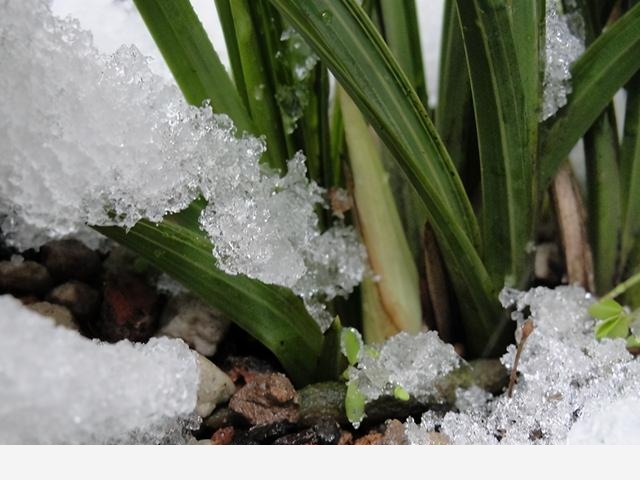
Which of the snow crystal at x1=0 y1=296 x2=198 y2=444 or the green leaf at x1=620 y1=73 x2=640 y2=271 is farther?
the green leaf at x1=620 y1=73 x2=640 y2=271

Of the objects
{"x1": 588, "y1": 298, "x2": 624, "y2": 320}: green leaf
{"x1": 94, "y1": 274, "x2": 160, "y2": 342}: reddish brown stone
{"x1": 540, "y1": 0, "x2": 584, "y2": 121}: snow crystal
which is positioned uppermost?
{"x1": 540, "y1": 0, "x2": 584, "y2": 121}: snow crystal

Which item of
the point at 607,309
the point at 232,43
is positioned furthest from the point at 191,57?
the point at 607,309

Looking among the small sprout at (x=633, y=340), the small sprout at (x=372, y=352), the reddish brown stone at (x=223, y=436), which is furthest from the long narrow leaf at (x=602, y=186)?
the reddish brown stone at (x=223, y=436)

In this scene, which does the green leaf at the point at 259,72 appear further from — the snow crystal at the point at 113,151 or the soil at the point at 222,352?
the soil at the point at 222,352

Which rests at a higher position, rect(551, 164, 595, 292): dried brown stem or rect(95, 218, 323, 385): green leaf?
rect(95, 218, 323, 385): green leaf

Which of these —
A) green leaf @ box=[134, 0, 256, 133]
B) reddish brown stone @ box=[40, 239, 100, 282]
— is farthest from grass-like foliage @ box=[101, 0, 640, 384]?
reddish brown stone @ box=[40, 239, 100, 282]

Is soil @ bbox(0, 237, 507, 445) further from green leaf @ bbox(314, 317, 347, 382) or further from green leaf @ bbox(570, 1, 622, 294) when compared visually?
green leaf @ bbox(570, 1, 622, 294)

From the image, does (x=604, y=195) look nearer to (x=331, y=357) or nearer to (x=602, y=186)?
(x=602, y=186)

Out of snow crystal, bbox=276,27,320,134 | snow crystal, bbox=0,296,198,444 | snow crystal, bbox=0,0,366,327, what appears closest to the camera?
snow crystal, bbox=0,296,198,444
